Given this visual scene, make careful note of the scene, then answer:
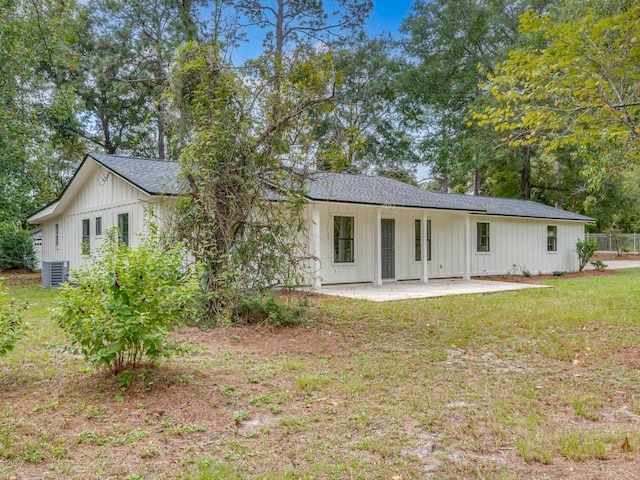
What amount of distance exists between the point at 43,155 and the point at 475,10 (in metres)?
21.0

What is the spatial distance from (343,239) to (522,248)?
8440 mm

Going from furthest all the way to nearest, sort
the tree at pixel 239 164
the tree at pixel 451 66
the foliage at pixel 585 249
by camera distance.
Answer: the tree at pixel 451 66, the foliage at pixel 585 249, the tree at pixel 239 164

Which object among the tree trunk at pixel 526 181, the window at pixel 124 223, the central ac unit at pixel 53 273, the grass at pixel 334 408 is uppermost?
the tree trunk at pixel 526 181

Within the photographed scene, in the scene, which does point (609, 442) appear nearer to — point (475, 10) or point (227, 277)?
point (227, 277)

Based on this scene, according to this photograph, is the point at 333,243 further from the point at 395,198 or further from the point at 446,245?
the point at 446,245

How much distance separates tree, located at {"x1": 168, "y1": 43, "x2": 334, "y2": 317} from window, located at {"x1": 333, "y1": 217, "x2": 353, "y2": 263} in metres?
5.75

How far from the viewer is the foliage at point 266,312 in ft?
23.4

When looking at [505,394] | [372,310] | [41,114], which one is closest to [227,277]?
[372,310]

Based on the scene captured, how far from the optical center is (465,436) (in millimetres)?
3334

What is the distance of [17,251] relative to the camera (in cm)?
2042

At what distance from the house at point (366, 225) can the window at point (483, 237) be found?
4 centimetres

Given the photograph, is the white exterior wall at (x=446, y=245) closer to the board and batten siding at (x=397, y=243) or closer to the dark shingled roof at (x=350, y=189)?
the board and batten siding at (x=397, y=243)

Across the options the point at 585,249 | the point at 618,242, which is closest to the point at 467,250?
the point at 585,249

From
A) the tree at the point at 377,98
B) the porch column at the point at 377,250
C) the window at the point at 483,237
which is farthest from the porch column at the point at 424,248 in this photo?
the tree at the point at 377,98
